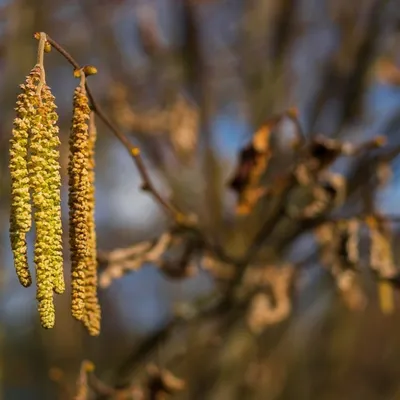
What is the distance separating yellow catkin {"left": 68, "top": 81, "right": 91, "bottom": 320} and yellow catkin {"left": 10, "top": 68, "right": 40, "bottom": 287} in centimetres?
6

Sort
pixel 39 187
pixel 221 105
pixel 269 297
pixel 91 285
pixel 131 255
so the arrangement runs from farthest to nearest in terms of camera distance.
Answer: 1. pixel 221 105
2. pixel 269 297
3. pixel 131 255
4. pixel 91 285
5. pixel 39 187

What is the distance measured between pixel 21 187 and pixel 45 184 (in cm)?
4

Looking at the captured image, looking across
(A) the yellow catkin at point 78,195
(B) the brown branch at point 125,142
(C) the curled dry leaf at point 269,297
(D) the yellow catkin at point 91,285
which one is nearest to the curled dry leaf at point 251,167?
(B) the brown branch at point 125,142

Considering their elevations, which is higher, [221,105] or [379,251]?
[221,105]

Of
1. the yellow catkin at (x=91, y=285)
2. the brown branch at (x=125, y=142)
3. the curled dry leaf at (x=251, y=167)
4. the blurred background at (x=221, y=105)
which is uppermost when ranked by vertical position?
the blurred background at (x=221, y=105)

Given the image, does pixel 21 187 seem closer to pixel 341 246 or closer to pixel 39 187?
pixel 39 187

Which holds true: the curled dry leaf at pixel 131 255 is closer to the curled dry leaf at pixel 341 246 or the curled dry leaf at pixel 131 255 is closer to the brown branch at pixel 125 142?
the brown branch at pixel 125 142

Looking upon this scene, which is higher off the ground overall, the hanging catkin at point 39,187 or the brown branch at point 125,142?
the brown branch at point 125,142

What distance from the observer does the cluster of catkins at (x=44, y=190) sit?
→ 832 mm

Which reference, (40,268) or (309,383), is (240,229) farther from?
(309,383)

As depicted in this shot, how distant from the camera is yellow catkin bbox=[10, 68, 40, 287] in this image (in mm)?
839

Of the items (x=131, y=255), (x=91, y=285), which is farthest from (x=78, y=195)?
(x=131, y=255)

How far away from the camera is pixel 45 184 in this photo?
835 mm

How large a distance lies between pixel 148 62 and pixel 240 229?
3.16 feet
